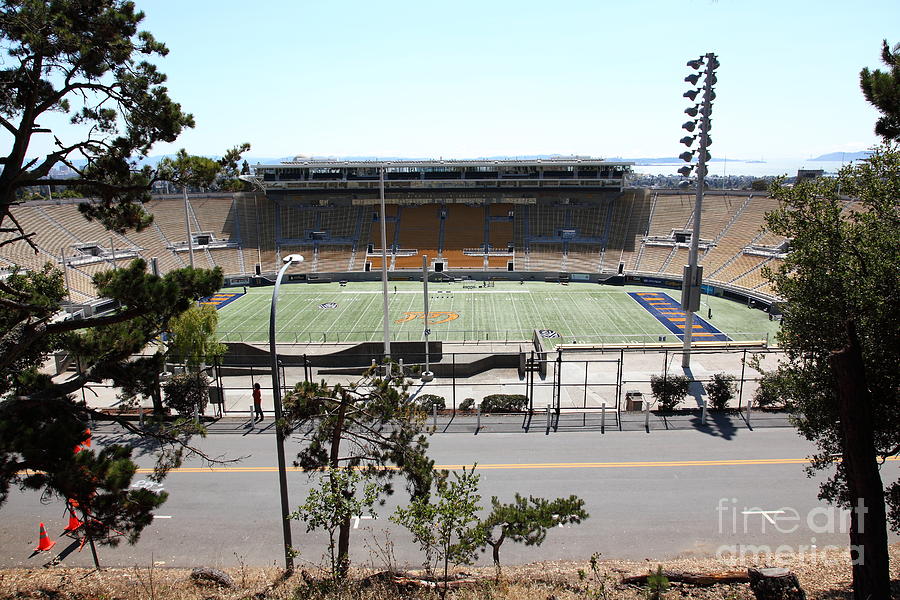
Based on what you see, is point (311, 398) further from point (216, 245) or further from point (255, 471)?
point (216, 245)

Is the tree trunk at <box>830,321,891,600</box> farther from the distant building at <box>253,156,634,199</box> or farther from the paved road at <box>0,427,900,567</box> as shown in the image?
the distant building at <box>253,156,634,199</box>

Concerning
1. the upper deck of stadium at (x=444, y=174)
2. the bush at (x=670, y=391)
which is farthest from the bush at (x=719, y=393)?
the upper deck of stadium at (x=444, y=174)

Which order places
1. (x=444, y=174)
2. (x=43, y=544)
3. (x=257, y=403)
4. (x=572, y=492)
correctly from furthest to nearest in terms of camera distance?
(x=444, y=174), (x=257, y=403), (x=572, y=492), (x=43, y=544)

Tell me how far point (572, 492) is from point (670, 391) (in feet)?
22.9

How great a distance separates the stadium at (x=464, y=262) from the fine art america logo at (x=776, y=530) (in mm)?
8168

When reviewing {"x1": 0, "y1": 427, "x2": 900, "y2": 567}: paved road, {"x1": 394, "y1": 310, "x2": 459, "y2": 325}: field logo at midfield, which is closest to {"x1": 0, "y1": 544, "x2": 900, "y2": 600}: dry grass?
{"x1": 0, "y1": 427, "x2": 900, "y2": 567}: paved road

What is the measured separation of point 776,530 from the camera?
11852 mm

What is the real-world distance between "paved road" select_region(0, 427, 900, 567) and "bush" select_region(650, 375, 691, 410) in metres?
1.87

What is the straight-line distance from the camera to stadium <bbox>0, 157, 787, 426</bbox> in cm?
2639

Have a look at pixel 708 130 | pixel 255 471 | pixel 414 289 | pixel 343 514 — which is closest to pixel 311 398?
pixel 343 514

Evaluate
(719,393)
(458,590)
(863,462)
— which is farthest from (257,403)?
(863,462)

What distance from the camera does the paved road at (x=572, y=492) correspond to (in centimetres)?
1148

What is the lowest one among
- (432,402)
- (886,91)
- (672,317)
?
(672,317)

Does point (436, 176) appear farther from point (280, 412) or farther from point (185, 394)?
point (280, 412)
